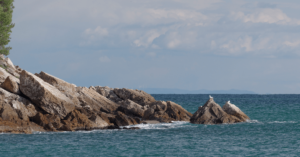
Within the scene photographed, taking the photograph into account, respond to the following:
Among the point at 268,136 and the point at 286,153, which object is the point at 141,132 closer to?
the point at 268,136

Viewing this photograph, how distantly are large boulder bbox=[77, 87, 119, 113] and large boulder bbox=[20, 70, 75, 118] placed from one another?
613 cm

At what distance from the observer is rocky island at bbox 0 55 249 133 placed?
32688mm

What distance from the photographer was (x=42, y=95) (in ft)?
111

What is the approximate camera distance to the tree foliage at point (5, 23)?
53281 mm

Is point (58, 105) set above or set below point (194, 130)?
above

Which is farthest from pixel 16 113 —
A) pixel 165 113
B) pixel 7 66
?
pixel 165 113

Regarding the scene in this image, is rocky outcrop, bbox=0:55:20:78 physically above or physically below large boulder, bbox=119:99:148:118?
above

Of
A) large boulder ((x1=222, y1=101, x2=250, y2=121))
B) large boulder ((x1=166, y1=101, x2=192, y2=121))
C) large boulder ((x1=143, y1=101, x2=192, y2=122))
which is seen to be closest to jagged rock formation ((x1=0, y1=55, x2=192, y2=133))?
large boulder ((x1=143, y1=101, x2=192, y2=122))

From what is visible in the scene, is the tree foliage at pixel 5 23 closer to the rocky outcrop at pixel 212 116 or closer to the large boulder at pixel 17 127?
the large boulder at pixel 17 127

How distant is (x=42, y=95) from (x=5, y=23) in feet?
85.2

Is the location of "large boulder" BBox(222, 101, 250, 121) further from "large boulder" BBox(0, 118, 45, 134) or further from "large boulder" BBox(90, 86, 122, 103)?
"large boulder" BBox(0, 118, 45, 134)

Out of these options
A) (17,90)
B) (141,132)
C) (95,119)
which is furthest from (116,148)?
(17,90)

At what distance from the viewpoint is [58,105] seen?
34.8 m

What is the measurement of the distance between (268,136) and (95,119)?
60.7 ft
